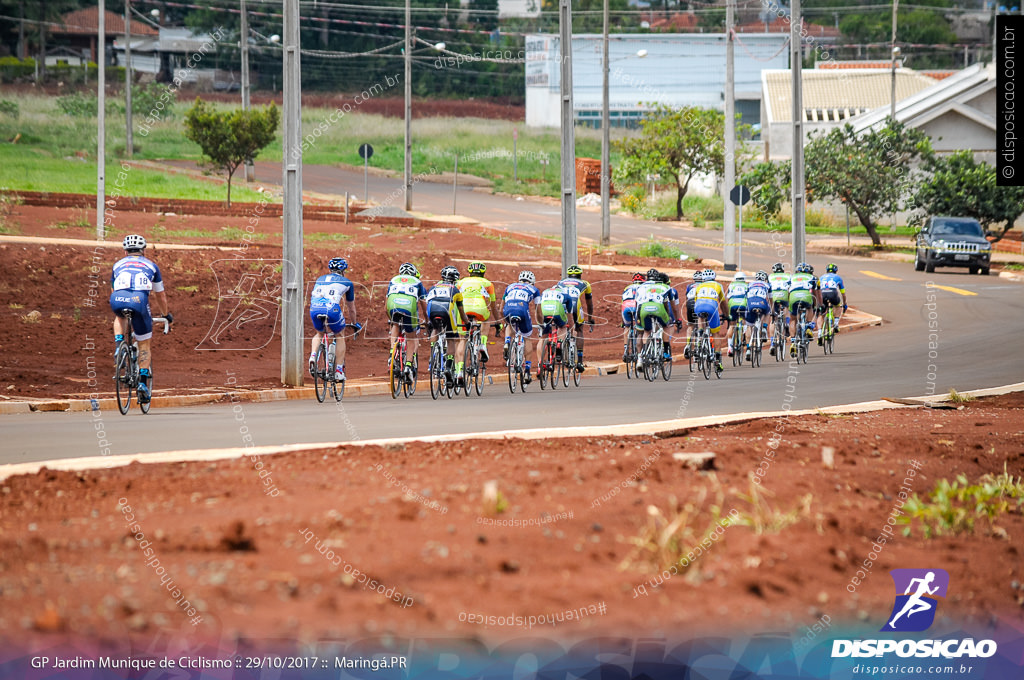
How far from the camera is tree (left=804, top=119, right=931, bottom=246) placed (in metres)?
53.0

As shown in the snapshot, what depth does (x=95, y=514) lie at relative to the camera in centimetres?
778

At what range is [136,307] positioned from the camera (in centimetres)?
1567

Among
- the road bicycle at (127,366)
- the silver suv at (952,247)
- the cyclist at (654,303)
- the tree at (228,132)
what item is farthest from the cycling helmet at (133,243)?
the silver suv at (952,247)

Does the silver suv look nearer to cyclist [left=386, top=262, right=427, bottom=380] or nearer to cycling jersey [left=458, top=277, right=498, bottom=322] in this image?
cycling jersey [left=458, top=277, right=498, bottom=322]

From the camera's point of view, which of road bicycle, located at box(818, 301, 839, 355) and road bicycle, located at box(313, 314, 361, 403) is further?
road bicycle, located at box(818, 301, 839, 355)

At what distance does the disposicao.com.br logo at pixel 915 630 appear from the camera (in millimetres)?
6078

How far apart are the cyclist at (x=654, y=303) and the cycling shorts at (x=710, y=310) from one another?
1.07 metres

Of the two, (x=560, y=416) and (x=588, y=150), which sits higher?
(x=588, y=150)

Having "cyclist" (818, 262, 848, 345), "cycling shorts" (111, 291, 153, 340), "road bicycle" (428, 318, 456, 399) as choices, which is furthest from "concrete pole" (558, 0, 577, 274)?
"cycling shorts" (111, 291, 153, 340)

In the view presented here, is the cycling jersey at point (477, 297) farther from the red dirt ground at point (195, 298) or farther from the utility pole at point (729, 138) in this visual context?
the utility pole at point (729, 138)

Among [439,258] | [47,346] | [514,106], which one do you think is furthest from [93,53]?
[47,346]

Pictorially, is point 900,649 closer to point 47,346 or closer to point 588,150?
point 47,346

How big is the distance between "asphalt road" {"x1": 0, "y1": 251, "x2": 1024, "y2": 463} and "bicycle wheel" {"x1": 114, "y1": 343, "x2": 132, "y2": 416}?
30cm

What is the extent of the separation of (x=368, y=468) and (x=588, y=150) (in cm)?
7807
